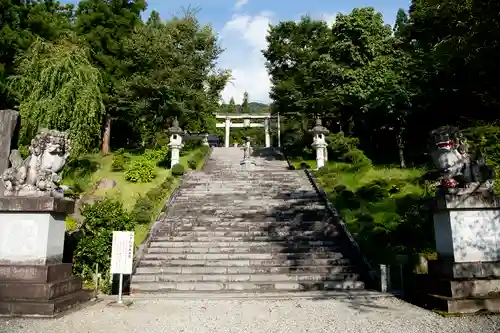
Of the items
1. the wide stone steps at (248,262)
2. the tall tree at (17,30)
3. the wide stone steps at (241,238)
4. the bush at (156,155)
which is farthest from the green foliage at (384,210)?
the tall tree at (17,30)

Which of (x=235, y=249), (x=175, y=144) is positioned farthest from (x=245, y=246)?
(x=175, y=144)

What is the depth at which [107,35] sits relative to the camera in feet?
80.1

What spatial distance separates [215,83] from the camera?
2745 centimetres

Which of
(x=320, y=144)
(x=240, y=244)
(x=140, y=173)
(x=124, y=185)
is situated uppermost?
(x=320, y=144)

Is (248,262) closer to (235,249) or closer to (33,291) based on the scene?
(235,249)

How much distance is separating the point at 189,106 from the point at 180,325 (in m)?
19.9

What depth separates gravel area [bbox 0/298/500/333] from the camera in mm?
5293

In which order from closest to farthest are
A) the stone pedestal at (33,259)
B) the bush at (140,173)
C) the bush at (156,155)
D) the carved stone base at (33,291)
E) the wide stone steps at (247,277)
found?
the carved stone base at (33,291), the stone pedestal at (33,259), the wide stone steps at (247,277), the bush at (140,173), the bush at (156,155)

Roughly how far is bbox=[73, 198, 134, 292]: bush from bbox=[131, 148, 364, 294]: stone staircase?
0.94 metres

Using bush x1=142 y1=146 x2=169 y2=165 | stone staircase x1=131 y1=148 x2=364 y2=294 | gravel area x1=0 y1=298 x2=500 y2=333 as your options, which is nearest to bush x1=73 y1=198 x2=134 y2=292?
stone staircase x1=131 y1=148 x2=364 y2=294

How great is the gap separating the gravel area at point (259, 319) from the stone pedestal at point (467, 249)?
512 millimetres

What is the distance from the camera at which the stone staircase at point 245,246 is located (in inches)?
342

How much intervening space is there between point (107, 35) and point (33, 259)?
21469 mm

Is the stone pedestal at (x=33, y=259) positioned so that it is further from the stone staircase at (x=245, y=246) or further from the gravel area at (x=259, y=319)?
the stone staircase at (x=245, y=246)
